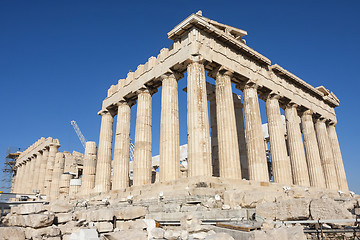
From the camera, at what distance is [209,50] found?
1933 centimetres

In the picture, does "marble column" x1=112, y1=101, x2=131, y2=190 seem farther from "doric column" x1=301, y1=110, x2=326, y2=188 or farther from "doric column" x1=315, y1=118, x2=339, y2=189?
"doric column" x1=315, y1=118, x2=339, y2=189

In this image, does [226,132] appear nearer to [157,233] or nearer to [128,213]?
[128,213]

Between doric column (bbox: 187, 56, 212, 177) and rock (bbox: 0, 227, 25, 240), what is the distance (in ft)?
31.7

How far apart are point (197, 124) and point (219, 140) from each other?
254cm

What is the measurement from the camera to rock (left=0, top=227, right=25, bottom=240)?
7661mm

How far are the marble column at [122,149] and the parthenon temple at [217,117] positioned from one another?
0.08 m

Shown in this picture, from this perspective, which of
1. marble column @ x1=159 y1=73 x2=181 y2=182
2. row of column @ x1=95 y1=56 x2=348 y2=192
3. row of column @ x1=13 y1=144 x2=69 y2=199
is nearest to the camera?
A: row of column @ x1=95 y1=56 x2=348 y2=192

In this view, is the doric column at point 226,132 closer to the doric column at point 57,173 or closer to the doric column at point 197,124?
the doric column at point 197,124

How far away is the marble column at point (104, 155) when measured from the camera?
2517 centimetres

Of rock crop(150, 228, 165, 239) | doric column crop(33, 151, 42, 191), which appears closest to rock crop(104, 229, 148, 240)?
rock crop(150, 228, 165, 239)

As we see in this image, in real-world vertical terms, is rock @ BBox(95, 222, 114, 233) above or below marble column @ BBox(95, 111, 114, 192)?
below

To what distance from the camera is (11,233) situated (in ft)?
25.5

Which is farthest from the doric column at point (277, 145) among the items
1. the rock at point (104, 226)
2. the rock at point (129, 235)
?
the rock at point (129, 235)

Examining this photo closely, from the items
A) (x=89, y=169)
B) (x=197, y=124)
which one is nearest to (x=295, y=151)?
(x=197, y=124)
